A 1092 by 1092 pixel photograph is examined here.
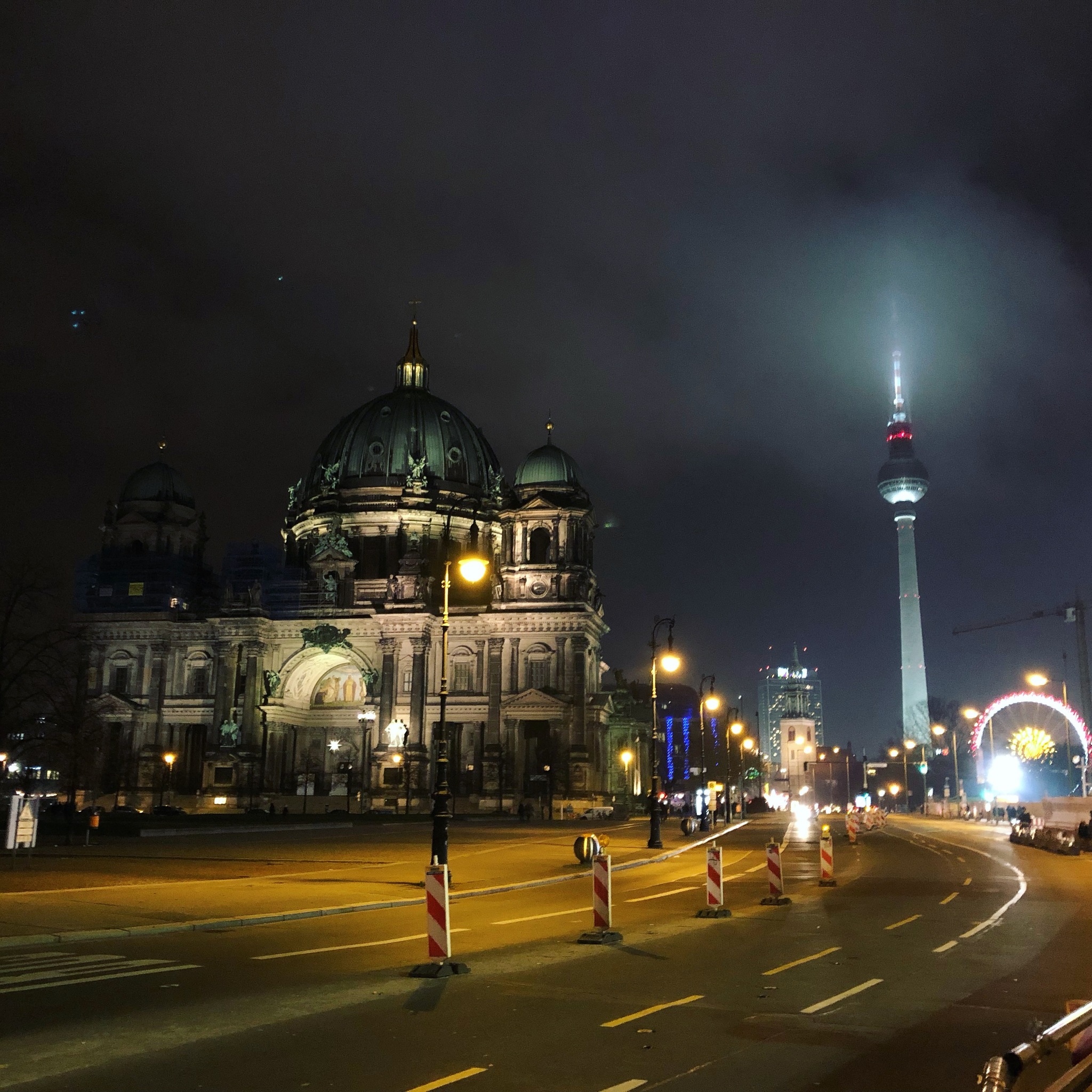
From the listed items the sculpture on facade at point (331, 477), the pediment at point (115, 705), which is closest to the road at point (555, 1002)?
the pediment at point (115, 705)

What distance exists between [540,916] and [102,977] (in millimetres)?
9406

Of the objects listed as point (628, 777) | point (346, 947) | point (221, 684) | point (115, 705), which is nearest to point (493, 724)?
point (628, 777)

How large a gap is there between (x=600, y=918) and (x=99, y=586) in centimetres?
9723

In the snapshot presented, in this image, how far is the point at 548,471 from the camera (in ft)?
337

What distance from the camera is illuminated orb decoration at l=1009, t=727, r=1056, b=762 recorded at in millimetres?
75062

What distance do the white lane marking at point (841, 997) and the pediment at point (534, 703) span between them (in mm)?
78679

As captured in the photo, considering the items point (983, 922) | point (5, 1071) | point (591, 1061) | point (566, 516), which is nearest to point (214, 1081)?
point (5, 1071)

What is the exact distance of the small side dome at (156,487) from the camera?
112m

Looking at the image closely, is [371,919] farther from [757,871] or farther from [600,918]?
[757,871]

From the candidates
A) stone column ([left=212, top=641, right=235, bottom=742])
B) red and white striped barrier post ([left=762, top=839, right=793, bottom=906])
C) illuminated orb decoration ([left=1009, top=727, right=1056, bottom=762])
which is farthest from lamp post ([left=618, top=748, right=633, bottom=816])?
red and white striped barrier post ([left=762, top=839, right=793, bottom=906])

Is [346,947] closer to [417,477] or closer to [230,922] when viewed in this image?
[230,922]

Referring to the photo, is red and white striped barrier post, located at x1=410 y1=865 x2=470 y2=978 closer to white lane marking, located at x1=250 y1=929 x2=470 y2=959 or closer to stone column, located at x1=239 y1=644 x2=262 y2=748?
white lane marking, located at x1=250 y1=929 x2=470 y2=959

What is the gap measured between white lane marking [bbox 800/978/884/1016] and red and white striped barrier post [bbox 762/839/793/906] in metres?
9.01

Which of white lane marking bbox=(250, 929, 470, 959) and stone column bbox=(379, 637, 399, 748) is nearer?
white lane marking bbox=(250, 929, 470, 959)
